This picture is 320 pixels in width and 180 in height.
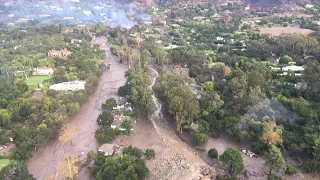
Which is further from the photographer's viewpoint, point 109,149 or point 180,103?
point 180,103

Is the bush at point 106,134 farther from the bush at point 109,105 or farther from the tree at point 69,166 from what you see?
the bush at point 109,105

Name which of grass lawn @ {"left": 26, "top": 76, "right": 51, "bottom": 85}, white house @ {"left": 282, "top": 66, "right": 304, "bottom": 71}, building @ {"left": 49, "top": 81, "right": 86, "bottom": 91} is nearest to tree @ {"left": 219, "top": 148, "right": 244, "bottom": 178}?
building @ {"left": 49, "top": 81, "right": 86, "bottom": 91}

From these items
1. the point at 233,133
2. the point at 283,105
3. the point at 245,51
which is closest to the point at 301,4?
the point at 245,51

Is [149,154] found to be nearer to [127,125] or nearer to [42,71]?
[127,125]

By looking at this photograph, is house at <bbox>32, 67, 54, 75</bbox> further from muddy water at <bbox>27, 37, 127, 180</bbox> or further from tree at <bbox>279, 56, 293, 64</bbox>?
tree at <bbox>279, 56, 293, 64</bbox>

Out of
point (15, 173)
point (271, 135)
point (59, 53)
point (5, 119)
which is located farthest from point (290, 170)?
point (59, 53)
